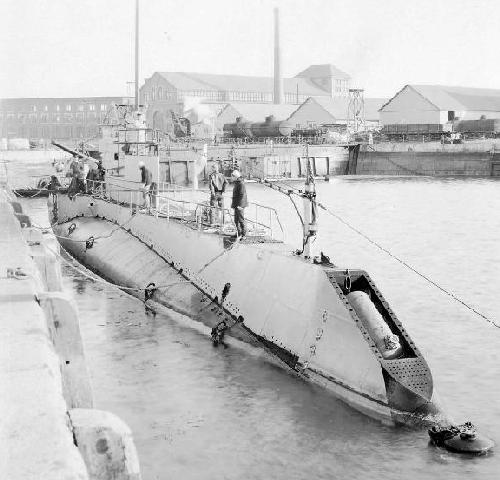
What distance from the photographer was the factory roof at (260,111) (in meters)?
134

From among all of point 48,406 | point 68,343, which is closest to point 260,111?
point 68,343

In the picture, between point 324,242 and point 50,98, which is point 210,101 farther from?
point 324,242

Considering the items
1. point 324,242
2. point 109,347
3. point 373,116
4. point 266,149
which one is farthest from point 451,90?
point 109,347

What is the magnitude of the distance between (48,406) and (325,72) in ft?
556

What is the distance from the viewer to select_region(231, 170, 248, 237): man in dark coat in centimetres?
2177

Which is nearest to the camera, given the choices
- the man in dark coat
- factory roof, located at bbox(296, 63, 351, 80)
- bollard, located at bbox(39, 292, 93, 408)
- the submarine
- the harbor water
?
bollard, located at bbox(39, 292, 93, 408)

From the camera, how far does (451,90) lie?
124 m

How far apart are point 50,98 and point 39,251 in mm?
165168

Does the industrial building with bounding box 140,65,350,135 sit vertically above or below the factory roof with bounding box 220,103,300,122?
above

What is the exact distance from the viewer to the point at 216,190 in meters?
25.4

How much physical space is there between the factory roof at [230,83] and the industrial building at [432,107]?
1592 inches

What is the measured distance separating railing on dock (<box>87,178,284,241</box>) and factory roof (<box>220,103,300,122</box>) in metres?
90.5

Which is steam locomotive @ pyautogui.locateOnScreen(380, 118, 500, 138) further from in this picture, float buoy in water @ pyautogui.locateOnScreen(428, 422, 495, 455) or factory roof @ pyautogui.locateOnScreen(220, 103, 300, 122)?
float buoy in water @ pyautogui.locateOnScreen(428, 422, 495, 455)

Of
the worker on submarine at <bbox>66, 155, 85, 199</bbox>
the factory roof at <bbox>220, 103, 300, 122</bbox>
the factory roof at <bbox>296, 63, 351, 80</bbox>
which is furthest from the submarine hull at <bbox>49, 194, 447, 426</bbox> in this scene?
the factory roof at <bbox>296, 63, 351, 80</bbox>
